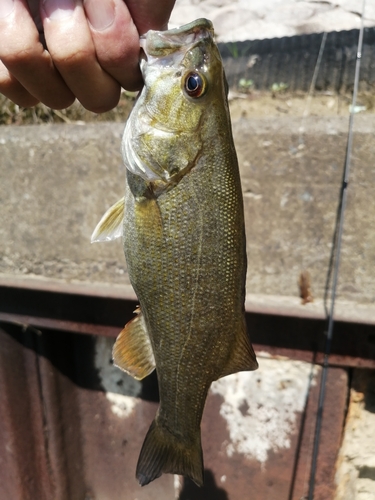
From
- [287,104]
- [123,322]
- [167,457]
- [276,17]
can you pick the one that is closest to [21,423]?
[123,322]

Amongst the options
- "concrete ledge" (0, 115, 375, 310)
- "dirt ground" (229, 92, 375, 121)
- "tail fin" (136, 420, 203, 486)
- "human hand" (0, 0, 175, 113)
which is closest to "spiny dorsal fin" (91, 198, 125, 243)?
"human hand" (0, 0, 175, 113)

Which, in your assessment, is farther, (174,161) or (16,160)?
(16,160)

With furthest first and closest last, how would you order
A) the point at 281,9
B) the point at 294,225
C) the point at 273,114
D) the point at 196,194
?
the point at 281,9
the point at 273,114
the point at 294,225
the point at 196,194

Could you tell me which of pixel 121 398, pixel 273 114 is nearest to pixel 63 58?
pixel 273 114

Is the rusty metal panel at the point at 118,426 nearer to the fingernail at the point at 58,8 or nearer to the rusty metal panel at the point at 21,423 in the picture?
the rusty metal panel at the point at 21,423

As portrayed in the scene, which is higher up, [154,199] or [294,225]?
[154,199]

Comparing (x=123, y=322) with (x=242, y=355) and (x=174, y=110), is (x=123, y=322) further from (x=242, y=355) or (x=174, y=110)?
(x=174, y=110)

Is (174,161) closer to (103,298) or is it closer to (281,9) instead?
(103,298)
